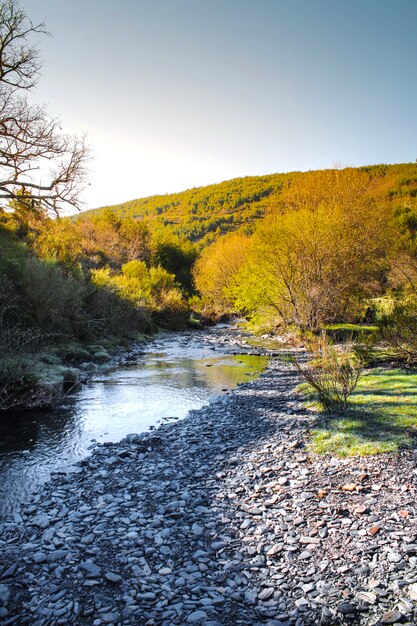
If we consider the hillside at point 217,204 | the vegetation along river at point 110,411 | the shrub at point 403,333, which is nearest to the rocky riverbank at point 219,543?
the vegetation along river at point 110,411

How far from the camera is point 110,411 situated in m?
10.5

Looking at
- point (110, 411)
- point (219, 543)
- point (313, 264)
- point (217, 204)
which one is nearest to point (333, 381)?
point (219, 543)

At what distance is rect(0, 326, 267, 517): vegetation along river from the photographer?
711cm

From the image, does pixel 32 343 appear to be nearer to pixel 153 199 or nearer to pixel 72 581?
pixel 72 581

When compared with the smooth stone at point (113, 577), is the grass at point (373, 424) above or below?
above

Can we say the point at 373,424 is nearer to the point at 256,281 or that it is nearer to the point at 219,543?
the point at 219,543

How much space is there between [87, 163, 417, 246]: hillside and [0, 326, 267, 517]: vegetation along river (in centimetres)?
3963

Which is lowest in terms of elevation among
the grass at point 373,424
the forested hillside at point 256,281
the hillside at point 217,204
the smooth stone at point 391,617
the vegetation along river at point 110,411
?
the vegetation along river at point 110,411

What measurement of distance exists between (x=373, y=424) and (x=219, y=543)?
375cm

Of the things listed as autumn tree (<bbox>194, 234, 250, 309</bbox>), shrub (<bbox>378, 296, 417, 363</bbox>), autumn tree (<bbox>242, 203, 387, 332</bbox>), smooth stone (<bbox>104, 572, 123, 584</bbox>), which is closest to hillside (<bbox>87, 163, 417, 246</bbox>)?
autumn tree (<bbox>194, 234, 250, 309</bbox>)

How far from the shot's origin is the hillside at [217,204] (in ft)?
176

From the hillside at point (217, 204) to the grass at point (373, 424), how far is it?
142ft

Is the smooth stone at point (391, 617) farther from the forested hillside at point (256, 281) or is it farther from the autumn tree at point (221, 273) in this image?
the autumn tree at point (221, 273)

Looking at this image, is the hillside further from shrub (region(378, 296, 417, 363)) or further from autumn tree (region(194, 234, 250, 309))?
shrub (region(378, 296, 417, 363))
